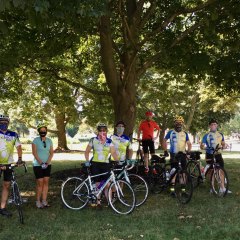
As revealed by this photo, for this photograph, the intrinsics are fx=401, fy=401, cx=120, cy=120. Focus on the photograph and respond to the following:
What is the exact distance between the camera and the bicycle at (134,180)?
8961mm

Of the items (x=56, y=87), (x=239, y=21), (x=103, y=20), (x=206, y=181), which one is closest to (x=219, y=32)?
(x=239, y=21)

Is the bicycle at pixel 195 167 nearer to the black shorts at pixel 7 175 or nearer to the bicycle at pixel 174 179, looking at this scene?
the bicycle at pixel 174 179

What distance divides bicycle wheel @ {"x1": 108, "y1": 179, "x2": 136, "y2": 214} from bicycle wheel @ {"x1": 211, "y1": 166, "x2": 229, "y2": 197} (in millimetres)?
2667

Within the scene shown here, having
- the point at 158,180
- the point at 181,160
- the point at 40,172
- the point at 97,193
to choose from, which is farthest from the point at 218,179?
the point at 40,172

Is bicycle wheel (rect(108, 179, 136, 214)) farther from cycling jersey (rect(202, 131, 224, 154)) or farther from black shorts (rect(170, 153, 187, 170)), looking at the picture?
cycling jersey (rect(202, 131, 224, 154))

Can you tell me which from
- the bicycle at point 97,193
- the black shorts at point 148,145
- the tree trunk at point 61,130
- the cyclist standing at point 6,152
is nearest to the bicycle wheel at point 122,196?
the bicycle at point 97,193

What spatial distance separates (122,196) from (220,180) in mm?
2803

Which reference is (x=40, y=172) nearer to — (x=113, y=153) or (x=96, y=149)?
(x=96, y=149)

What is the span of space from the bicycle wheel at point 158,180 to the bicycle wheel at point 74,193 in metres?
2.36

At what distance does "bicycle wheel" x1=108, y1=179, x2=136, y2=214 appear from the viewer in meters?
8.33

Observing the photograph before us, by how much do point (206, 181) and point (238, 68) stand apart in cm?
394

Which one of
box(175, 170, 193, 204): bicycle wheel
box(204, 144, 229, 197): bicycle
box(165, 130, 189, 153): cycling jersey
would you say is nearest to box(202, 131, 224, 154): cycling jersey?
box(204, 144, 229, 197): bicycle

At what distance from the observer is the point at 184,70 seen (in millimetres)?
14188

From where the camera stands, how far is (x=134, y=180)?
30.4ft
